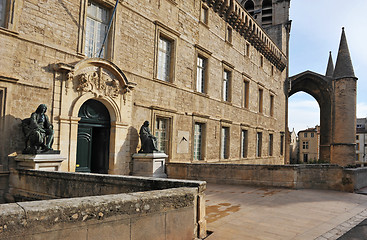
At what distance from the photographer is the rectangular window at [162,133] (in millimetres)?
11703

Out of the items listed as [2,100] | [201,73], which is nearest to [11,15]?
[2,100]

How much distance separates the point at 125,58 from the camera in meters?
10.1

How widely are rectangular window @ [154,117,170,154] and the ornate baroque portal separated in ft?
6.24

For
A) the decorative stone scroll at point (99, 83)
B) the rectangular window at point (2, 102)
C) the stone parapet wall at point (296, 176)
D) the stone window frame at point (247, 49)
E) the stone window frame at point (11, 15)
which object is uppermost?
the stone window frame at point (247, 49)

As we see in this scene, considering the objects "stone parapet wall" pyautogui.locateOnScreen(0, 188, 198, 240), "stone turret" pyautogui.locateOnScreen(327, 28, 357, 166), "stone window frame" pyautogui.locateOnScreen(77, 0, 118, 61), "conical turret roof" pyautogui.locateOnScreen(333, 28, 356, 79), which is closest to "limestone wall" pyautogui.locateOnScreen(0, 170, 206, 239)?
"stone parapet wall" pyautogui.locateOnScreen(0, 188, 198, 240)

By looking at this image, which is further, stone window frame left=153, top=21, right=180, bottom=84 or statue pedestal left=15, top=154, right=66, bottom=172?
stone window frame left=153, top=21, right=180, bottom=84

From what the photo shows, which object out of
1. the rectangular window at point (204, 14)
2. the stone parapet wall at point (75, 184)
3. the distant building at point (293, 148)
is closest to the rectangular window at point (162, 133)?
the stone parapet wall at point (75, 184)

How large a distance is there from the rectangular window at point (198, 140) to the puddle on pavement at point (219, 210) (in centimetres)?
814

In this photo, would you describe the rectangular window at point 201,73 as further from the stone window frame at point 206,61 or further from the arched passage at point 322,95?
the arched passage at point 322,95

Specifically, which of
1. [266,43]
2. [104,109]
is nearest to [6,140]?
[104,109]

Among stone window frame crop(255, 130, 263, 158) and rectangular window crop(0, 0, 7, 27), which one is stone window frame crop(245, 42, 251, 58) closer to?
stone window frame crop(255, 130, 263, 158)

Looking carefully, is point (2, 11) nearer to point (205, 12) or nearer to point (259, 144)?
point (205, 12)

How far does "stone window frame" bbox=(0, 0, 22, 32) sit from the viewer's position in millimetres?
6926

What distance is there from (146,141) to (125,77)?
237 cm
